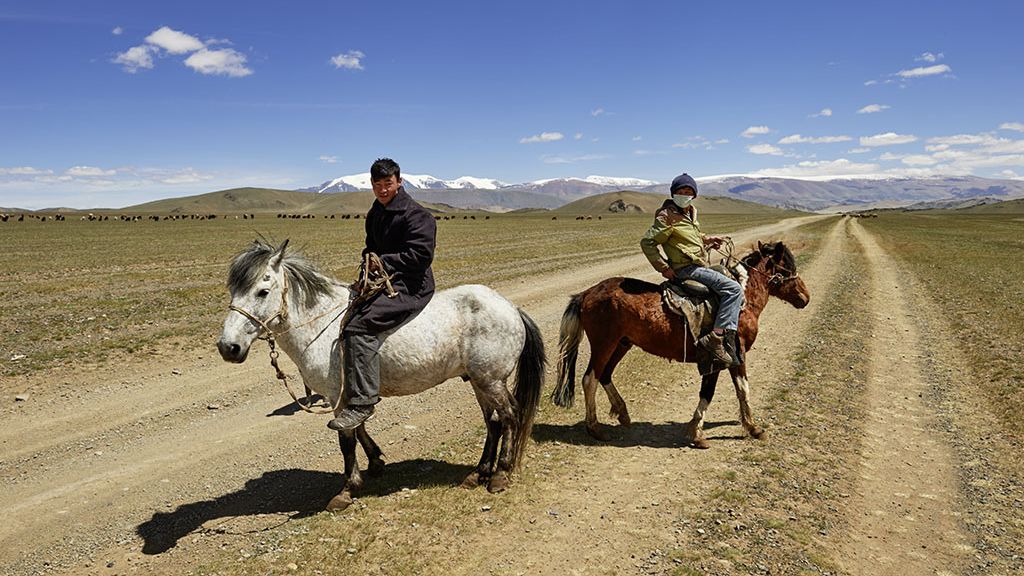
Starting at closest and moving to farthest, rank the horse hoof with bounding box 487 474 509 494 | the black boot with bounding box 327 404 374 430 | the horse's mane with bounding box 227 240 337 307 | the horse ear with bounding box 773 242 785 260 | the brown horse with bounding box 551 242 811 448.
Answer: the horse's mane with bounding box 227 240 337 307, the black boot with bounding box 327 404 374 430, the horse hoof with bounding box 487 474 509 494, the brown horse with bounding box 551 242 811 448, the horse ear with bounding box 773 242 785 260

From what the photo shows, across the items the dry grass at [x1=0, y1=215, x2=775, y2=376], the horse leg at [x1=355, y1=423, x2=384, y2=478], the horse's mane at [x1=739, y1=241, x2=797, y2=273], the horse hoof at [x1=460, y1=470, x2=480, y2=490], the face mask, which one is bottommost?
the horse hoof at [x1=460, y1=470, x2=480, y2=490]

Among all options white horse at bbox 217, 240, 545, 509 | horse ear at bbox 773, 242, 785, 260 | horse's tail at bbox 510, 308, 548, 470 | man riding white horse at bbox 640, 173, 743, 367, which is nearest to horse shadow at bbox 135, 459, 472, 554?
white horse at bbox 217, 240, 545, 509

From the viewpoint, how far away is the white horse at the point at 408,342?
18.0 ft

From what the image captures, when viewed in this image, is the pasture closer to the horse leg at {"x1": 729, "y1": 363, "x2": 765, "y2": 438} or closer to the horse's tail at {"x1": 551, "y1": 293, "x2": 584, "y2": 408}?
the horse leg at {"x1": 729, "y1": 363, "x2": 765, "y2": 438}

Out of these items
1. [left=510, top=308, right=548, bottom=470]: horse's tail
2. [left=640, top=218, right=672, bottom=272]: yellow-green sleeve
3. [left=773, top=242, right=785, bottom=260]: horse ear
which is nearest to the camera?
[left=510, top=308, right=548, bottom=470]: horse's tail

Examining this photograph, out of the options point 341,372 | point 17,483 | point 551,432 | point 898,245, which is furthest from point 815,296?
point 898,245

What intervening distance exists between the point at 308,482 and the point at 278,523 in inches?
36.8

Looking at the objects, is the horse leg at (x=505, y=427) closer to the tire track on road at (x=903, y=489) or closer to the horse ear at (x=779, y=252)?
the tire track on road at (x=903, y=489)

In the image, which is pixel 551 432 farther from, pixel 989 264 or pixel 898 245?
pixel 898 245

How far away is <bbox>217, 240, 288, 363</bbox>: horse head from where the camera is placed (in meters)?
5.24

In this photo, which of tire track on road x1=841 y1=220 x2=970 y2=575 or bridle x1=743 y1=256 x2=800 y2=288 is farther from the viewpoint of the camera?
bridle x1=743 y1=256 x2=800 y2=288

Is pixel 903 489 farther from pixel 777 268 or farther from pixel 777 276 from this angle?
pixel 777 268

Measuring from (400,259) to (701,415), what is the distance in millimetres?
4581

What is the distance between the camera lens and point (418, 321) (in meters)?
6.01
